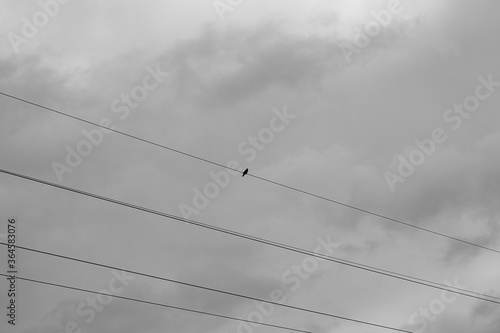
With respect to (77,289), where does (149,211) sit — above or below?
above

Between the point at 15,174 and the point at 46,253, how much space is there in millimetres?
5850

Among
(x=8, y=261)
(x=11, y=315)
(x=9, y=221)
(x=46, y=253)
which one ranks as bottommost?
(x=46, y=253)

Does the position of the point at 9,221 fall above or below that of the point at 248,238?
above

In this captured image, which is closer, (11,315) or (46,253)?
(46,253)

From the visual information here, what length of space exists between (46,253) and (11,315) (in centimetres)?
1601

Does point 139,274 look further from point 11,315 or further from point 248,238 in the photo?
point 11,315

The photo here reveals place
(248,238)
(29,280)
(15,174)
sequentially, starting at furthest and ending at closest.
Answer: (248,238) → (29,280) → (15,174)

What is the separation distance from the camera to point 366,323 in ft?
203

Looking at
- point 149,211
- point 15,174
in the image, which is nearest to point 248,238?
point 149,211

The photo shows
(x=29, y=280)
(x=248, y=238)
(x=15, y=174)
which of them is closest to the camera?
(x=15, y=174)

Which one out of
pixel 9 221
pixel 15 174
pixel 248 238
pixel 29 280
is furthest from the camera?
pixel 9 221

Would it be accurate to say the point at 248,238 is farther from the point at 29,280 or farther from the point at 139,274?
the point at 29,280

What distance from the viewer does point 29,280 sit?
52.2 metres

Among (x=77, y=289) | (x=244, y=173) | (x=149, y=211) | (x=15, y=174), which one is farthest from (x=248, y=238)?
(x=15, y=174)
